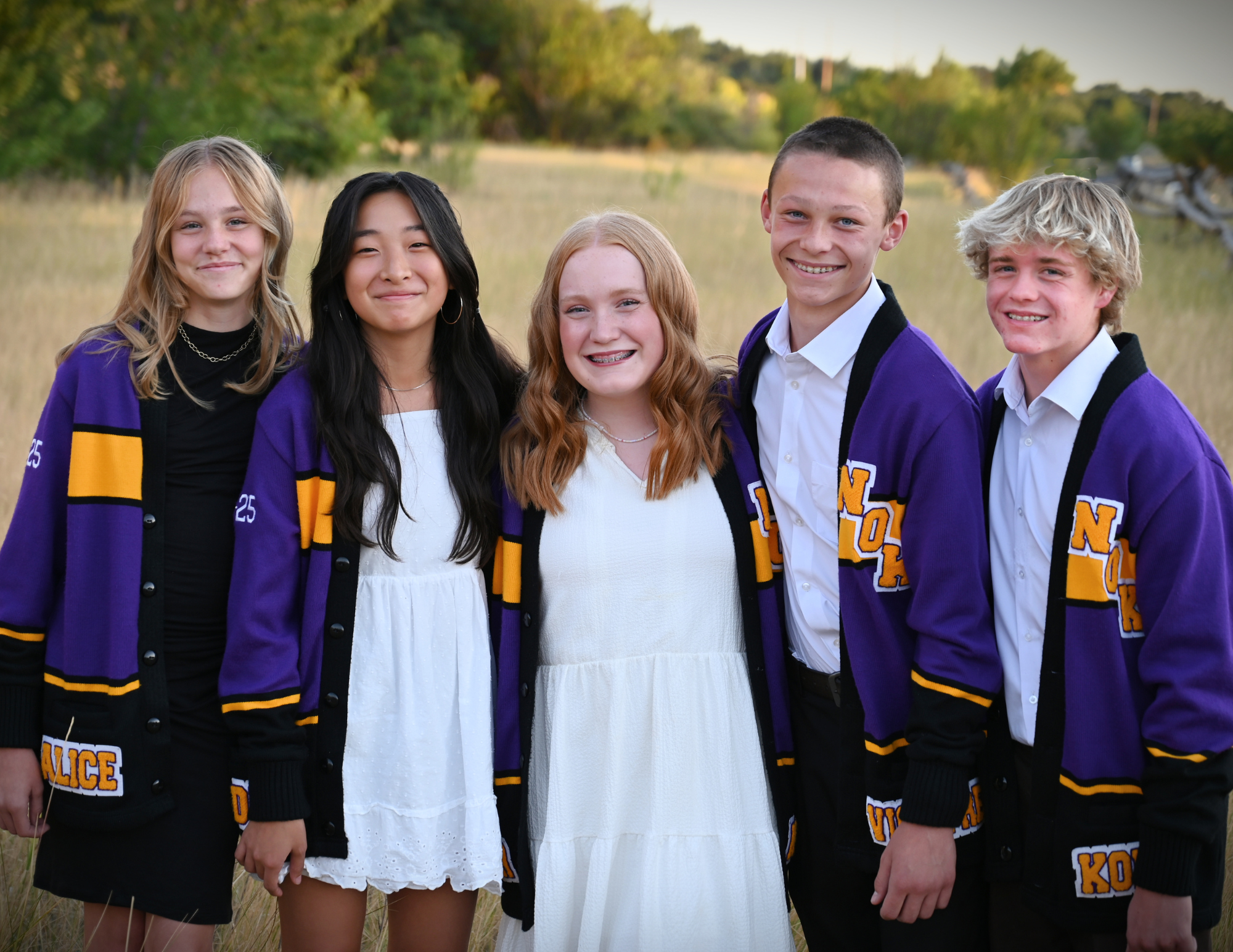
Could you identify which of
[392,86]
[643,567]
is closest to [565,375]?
[643,567]

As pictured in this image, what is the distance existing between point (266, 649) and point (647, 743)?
873 millimetres

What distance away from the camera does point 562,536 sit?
7.50 feet

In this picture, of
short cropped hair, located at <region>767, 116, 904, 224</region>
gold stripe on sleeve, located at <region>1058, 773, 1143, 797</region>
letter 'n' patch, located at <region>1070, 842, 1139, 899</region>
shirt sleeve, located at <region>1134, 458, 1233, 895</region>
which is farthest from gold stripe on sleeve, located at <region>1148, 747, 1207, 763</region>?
short cropped hair, located at <region>767, 116, 904, 224</region>

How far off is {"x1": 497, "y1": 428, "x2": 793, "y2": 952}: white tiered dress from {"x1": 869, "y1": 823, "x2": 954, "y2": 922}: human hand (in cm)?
29

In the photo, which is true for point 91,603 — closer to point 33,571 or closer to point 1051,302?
point 33,571

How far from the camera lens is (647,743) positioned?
2260 mm

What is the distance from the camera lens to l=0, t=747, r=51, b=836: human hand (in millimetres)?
2189

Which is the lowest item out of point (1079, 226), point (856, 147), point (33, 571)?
point (33, 571)

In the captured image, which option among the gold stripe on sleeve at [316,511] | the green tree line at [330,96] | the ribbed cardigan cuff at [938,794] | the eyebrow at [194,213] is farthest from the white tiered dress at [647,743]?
the green tree line at [330,96]

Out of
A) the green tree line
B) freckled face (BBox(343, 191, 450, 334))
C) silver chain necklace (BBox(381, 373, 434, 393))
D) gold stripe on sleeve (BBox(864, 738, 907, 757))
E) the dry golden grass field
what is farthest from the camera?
the green tree line

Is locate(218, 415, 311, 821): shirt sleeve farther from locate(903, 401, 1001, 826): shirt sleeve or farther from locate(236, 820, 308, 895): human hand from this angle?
locate(903, 401, 1001, 826): shirt sleeve

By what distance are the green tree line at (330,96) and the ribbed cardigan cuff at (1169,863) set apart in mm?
3399

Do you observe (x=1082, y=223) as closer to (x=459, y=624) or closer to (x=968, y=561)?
(x=968, y=561)

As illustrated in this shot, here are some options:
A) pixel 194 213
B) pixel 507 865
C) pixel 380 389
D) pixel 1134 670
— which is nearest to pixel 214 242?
pixel 194 213
